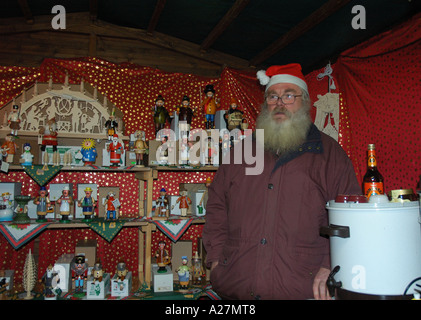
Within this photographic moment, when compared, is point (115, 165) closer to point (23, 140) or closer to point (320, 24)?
point (23, 140)

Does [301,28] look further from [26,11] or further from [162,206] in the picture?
[26,11]

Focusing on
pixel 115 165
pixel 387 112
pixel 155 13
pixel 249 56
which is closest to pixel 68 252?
pixel 115 165

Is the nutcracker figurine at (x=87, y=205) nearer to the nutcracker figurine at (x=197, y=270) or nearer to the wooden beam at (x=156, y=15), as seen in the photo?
the nutcracker figurine at (x=197, y=270)

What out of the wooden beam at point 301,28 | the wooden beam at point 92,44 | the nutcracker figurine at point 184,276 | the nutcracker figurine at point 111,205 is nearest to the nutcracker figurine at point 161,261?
the nutcracker figurine at point 184,276

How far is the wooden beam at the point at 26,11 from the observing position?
9.42ft

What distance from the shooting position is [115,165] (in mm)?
2930

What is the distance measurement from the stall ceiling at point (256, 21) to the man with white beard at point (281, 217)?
103cm

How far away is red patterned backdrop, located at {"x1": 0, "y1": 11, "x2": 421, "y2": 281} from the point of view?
7.07ft

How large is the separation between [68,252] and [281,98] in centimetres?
240

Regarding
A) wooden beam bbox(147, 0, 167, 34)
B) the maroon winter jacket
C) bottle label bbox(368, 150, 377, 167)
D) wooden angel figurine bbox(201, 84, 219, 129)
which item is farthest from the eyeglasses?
wooden beam bbox(147, 0, 167, 34)

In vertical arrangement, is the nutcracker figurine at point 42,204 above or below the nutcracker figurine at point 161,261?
above

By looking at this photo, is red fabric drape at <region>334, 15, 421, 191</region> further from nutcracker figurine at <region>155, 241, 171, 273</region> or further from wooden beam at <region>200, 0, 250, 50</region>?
nutcracker figurine at <region>155, 241, 171, 273</region>

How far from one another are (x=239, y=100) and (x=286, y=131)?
179cm

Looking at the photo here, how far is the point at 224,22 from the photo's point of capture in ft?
9.67
